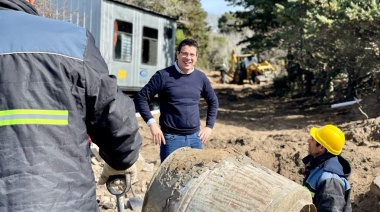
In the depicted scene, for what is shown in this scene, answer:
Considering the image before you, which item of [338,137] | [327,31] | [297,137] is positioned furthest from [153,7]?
[338,137]

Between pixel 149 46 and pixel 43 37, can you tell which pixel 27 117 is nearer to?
pixel 43 37

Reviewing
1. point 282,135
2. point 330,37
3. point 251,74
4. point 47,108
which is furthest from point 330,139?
point 251,74

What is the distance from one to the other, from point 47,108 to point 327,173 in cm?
233

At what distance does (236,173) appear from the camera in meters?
3.13

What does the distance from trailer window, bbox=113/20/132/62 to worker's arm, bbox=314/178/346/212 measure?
11094 mm

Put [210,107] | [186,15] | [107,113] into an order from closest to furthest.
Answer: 1. [107,113]
2. [210,107]
3. [186,15]

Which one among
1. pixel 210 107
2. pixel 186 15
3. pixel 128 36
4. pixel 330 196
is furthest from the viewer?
pixel 186 15

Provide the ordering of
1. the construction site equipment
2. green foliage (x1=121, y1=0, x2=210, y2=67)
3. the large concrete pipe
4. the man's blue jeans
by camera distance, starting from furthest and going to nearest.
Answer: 1. the construction site equipment
2. green foliage (x1=121, y1=0, x2=210, y2=67)
3. the man's blue jeans
4. the large concrete pipe

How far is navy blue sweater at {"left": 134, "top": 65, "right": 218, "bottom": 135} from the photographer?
5.06 m

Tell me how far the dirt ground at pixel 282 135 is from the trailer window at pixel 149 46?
238 cm

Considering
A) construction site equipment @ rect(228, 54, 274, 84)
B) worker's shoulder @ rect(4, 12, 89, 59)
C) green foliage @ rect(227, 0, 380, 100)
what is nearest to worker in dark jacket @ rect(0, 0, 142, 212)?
worker's shoulder @ rect(4, 12, 89, 59)

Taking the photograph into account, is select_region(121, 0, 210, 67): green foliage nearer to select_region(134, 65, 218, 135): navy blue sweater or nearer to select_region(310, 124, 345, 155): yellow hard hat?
select_region(134, 65, 218, 135): navy blue sweater

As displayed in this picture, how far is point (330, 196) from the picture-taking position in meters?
3.56

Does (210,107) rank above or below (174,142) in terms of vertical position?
above
